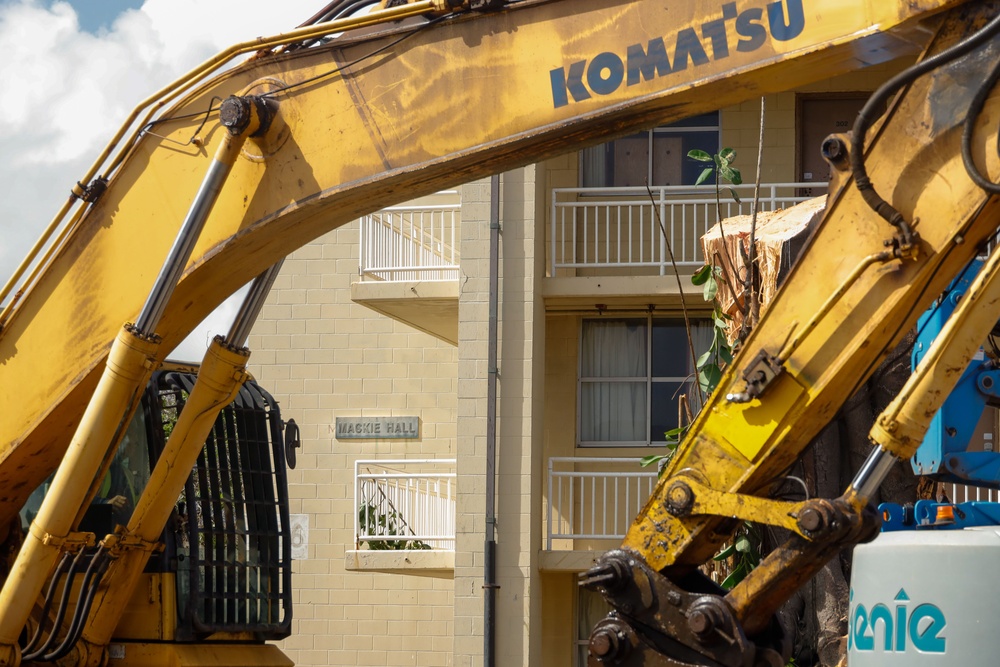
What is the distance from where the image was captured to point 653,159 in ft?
57.8

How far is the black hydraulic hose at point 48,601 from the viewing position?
7.11 metres

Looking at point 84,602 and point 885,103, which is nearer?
point 885,103

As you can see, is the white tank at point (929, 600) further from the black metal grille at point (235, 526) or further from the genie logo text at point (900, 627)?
the black metal grille at point (235, 526)

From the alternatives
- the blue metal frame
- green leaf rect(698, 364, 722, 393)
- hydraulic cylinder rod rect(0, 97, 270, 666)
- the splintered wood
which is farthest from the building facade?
hydraulic cylinder rod rect(0, 97, 270, 666)

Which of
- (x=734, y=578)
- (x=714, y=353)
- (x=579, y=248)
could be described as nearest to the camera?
(x=734, y=578)

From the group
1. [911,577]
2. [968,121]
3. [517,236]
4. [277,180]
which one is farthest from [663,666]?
[517,236]

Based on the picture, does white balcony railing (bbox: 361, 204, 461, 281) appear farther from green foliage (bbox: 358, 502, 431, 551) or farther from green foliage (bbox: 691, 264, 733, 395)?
green foliage (bbox: 691, 264, 733, 395)

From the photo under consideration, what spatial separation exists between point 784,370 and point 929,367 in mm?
521

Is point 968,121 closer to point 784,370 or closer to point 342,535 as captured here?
point 784,370

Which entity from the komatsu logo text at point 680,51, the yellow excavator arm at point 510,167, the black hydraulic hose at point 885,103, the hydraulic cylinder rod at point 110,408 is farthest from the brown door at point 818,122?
the black hydraulic hose at point 885,103

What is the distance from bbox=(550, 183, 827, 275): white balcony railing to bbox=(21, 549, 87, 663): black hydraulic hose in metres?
9.15

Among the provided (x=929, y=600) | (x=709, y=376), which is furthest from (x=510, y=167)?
(x=709, y=376)

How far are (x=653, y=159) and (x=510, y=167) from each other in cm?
1179

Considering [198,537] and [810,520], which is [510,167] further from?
[198,537]
